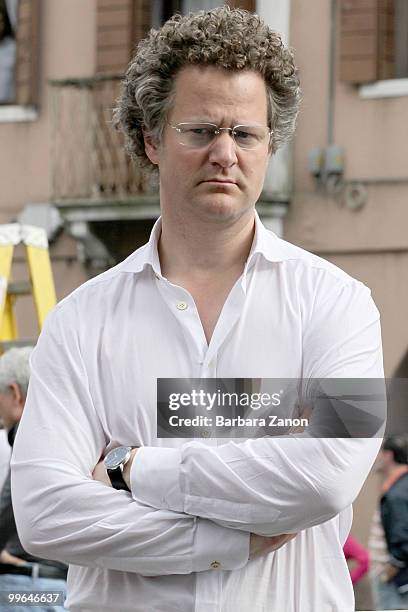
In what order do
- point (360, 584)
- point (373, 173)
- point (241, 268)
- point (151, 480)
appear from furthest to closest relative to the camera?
1. point (373, 173)
2. point (360, 584)
3. point (241, 268)
4. point (151, 480)

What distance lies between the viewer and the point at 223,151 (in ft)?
5.72

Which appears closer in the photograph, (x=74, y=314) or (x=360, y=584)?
(x=74, y=314)

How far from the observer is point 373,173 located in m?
7.86

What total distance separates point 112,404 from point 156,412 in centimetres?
5

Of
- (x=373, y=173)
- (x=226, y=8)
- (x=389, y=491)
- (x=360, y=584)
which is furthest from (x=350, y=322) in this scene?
(x=373, y=173)

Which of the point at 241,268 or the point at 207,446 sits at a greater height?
the point at 241,268

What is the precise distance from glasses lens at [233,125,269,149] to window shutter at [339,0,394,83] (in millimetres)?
6061

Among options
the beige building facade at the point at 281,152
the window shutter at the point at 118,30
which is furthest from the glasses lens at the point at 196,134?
the window shutter at the point at 118,30

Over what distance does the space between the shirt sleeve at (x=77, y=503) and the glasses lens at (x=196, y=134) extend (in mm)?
253

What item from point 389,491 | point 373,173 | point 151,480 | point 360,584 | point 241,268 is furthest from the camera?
point 373,173

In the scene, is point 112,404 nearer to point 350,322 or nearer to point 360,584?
point 350,322

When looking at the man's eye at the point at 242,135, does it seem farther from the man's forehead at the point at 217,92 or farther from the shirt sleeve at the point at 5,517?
the shirt sleeve at the point at 5,517

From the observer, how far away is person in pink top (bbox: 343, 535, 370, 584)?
10.7 feet

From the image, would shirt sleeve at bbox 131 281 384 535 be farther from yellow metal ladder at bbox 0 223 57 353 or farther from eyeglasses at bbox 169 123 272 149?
yellow metal ladder at bbox 0 223 57 353
